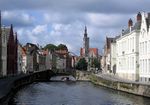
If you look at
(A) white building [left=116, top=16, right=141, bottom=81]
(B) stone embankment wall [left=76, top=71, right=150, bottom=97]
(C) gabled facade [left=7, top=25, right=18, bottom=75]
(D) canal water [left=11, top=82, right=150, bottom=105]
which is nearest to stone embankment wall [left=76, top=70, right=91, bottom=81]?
(C) gabled facade [left=7, top=25, right=18, bottom=75]

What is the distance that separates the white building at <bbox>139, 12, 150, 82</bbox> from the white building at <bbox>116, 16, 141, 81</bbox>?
8.68 feet

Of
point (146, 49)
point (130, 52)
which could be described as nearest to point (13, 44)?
point (130, 52)

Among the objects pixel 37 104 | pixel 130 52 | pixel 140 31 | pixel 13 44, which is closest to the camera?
pixel 37 104

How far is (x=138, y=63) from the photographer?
79.6m

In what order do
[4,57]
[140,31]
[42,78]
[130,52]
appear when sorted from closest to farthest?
[140,31] → [130,52] → [4,57] → [42,78]

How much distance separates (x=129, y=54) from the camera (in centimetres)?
8644

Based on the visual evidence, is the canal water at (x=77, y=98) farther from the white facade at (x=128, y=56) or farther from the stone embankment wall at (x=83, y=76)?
the stone embankment wall at (x=83, y=76)

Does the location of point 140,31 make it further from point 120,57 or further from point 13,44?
point 13,44

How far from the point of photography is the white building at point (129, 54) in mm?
80500

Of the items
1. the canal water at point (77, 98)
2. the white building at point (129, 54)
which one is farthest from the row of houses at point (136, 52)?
the canal water at point (77, 98)

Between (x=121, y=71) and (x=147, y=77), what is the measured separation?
2473 cm

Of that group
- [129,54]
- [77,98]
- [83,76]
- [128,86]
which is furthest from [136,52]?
[83,76]

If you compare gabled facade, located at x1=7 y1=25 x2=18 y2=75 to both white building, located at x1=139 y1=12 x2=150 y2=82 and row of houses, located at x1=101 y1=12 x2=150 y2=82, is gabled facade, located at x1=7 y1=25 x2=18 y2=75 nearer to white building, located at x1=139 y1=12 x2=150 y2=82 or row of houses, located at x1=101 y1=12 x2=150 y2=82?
row of houses, located at x1=101 y1=12 x2=150 y2=82

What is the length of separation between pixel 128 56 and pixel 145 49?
1316 cm
